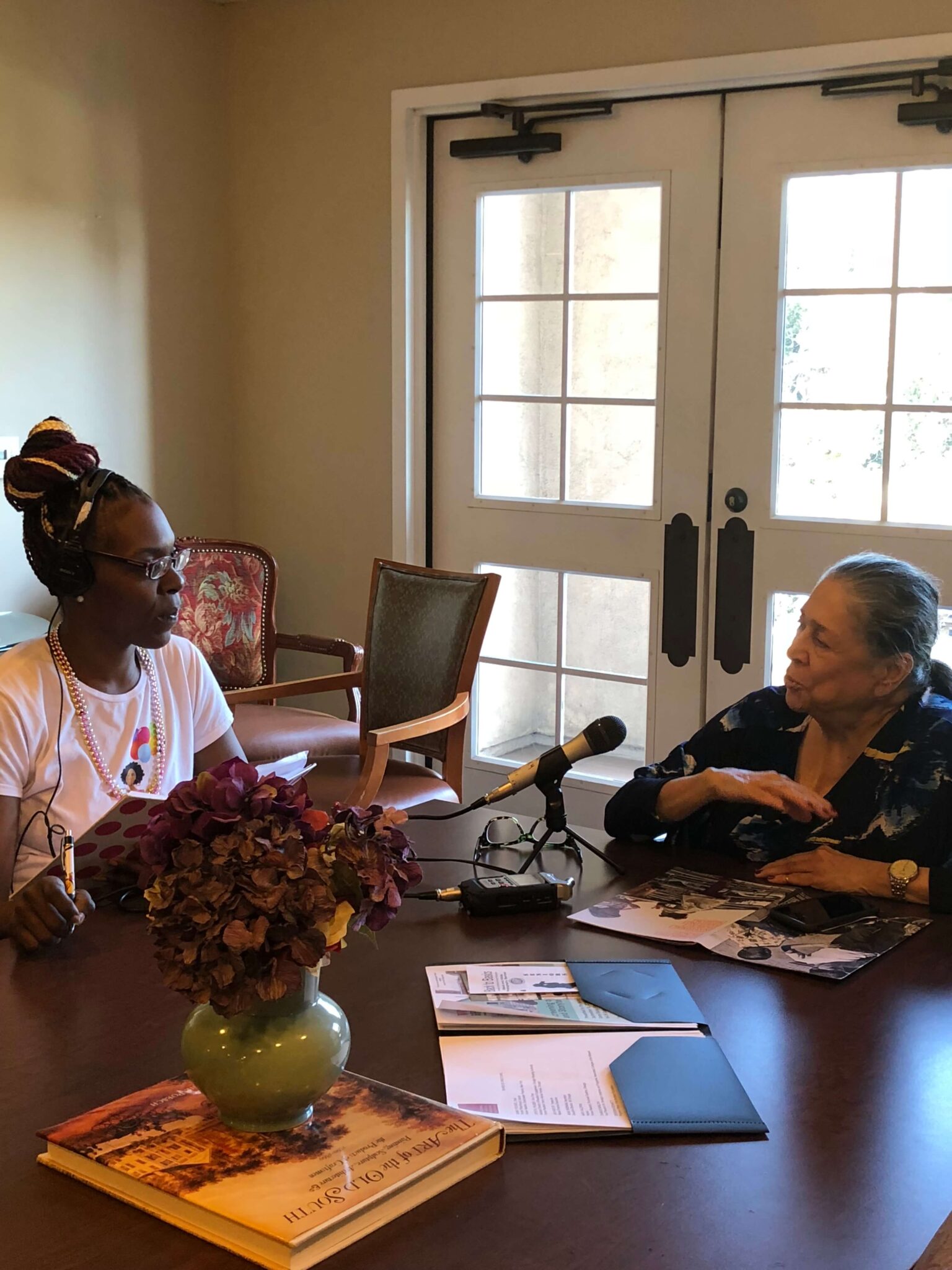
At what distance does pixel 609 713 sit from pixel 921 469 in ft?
3.80

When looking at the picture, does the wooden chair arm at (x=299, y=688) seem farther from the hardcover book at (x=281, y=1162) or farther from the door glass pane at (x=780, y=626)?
the hardcover book at (x=281, y=1162)

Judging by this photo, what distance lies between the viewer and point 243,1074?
1137 millimetres

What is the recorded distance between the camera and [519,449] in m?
4.09

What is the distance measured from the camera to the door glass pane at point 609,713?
3.93 m

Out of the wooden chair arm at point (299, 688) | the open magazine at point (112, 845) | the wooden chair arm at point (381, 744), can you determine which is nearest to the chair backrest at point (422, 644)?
the wooden chair arm at point (381, 744)

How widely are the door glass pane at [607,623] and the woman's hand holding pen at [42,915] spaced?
2.45 m

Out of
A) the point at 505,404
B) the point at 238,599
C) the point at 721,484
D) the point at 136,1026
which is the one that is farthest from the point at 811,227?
the point at 136,1026

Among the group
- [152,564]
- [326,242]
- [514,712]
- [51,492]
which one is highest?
[326,242]

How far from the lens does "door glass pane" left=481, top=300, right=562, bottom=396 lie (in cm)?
395

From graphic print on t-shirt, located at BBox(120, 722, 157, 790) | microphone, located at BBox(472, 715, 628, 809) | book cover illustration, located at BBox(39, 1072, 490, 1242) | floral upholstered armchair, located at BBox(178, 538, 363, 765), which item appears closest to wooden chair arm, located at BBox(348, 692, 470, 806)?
floral upholstered armchair, located at BBox(178, 538, 363, 765)

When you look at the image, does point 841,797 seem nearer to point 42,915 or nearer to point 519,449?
point 42,915

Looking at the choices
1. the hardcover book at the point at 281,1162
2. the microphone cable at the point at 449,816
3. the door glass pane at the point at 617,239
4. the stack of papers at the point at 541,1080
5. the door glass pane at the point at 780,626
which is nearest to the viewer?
the hardcover book at the point at 281,1162

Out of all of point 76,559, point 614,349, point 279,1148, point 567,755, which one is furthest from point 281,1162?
point 614,349

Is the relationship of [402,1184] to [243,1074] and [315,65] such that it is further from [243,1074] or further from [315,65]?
[315,65]
